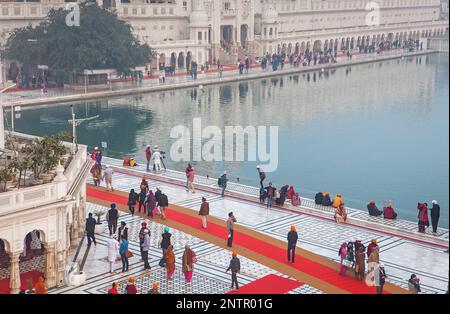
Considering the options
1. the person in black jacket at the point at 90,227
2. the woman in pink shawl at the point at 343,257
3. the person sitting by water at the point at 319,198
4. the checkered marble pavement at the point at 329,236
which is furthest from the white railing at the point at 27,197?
A: the person sitting by water at the point at 319,198

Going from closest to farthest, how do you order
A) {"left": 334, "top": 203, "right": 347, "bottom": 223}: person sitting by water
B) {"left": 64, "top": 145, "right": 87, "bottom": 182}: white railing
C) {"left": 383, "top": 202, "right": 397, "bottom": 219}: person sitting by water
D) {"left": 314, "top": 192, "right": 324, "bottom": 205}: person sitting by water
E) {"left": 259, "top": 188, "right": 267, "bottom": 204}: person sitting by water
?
{"left": 64, "top": 145, "right": 87, "bottom": 182}: white railing
{"left": 334, "top": 203, "right": 347, "bottom": 223}: person sitting by water
{"left": 383, "top": 202, "right": 397, "bottom": 219}: person sitting by water
{"left": 259, "top": 188, "right": 267, "bottom": 204}: person sitting by water
{"left": 314, "top": 192, "right": 324, "bottom": 205}: person sitting by water

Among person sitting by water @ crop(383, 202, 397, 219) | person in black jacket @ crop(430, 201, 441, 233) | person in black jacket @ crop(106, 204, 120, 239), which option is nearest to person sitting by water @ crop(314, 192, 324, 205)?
person sitting by water @ crop(383, 202, 397, 219)

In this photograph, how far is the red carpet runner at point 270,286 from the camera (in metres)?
16.9

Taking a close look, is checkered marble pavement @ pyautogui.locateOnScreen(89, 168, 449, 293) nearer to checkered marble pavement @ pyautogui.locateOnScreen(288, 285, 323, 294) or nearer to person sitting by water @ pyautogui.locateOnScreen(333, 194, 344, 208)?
person sitting by water @ pyautogui.locateOnScreen(333, 194, 344, 208)

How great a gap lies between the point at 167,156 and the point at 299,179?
21.8 feet

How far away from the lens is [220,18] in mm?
73000

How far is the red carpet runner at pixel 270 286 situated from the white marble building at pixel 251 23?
43.1 meters

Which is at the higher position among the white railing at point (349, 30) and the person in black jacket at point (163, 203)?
the white railing at point (349, 30)

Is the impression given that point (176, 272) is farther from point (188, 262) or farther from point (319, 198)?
point (319, 198)

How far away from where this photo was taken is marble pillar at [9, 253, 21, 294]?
53.3 ft

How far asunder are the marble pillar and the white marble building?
138 ft

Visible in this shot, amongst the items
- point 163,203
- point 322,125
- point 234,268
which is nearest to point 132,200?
point 163,203

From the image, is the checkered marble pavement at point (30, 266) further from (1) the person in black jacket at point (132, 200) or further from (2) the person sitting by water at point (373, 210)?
(2) the person sitting by water at point (373, 210)
